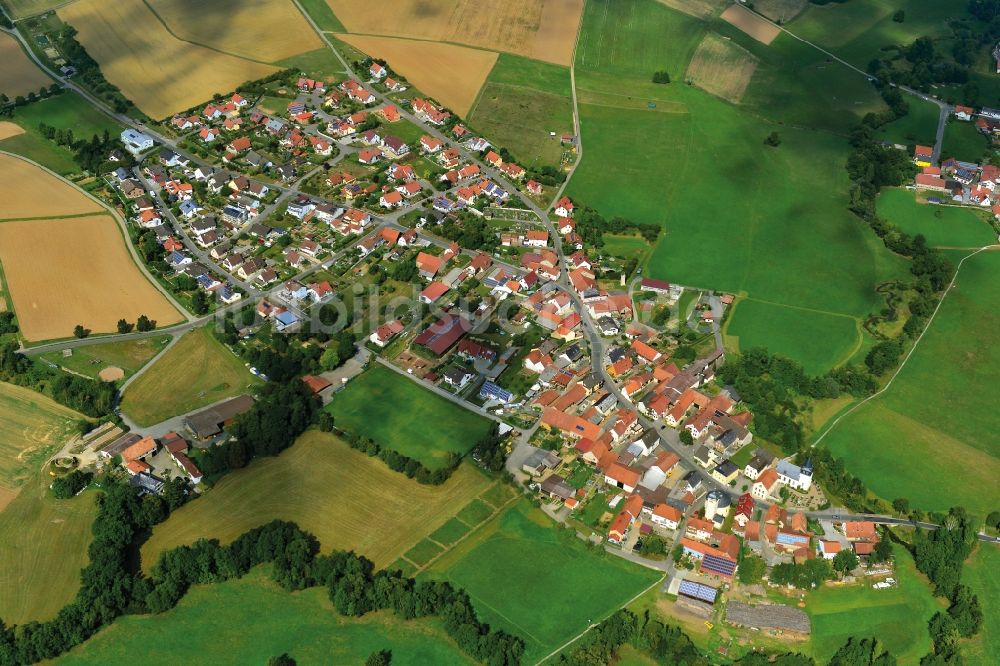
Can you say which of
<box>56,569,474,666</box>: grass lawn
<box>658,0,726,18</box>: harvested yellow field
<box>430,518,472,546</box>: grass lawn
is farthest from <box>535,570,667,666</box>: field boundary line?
<box>658,0,726,18</box>: harvested yellow field

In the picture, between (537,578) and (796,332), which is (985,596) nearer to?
(537,578)

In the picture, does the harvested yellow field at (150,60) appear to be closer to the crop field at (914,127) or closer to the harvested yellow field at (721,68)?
the harvested yellow field at (721,68)

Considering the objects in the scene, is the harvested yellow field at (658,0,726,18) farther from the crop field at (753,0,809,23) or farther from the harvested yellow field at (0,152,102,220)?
the harvested yellow field at (0,152,102,220)

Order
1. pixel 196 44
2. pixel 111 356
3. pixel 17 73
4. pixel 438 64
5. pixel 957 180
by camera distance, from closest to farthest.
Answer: pixel 111 356 → pixel 957 180 → pixel 17 73 → pixel 438 64 → pixel 196 44

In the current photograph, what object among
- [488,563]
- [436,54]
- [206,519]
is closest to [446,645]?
[488,563]

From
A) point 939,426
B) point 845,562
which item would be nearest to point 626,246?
point 939,426

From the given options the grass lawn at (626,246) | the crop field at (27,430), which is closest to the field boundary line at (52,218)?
Answer: the crop field at (27,430)
